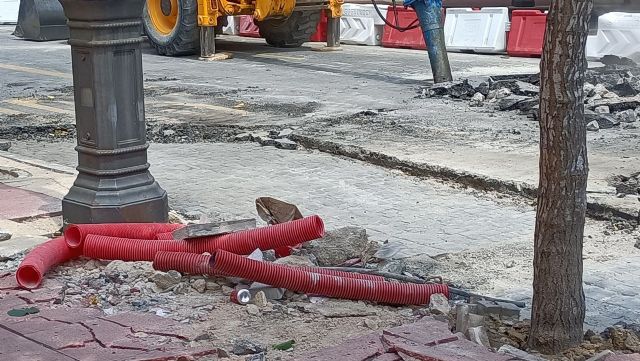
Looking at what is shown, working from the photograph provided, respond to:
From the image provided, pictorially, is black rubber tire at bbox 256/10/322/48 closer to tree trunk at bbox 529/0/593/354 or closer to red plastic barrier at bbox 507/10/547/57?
red plastic barrier at bbox 507/10/547/57

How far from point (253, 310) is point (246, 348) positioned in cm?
51

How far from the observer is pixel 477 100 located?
12008 mm

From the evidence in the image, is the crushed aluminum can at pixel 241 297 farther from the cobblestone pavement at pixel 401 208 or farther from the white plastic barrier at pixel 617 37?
the white plastic barrier at pixel 617 37

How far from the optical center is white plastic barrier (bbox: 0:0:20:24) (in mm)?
25969

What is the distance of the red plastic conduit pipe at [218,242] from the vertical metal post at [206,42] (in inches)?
474

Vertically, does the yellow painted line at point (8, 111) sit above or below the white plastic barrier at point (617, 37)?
below

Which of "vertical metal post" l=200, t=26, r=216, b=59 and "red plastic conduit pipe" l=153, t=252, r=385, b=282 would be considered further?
"vertical metal post" l=200, t=26, r=216, b=59

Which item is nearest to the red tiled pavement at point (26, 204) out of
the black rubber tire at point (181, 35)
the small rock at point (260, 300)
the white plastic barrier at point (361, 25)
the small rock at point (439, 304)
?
the small rock at point (260, 300)

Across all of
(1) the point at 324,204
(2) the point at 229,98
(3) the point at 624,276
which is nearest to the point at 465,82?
(2) the point at 229,98

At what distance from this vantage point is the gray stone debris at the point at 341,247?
555 cm

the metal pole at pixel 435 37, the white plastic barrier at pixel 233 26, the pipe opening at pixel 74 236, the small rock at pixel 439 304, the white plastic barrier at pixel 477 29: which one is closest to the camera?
the small rock at pixel 439 304

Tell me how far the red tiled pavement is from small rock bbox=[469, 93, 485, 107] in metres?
6.10

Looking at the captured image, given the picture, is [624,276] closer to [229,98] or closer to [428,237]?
[428,237]

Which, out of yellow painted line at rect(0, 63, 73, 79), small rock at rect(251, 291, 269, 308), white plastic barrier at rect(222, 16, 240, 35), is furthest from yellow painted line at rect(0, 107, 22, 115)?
white plastic barrier at rect(222, 16, 240, 35)
